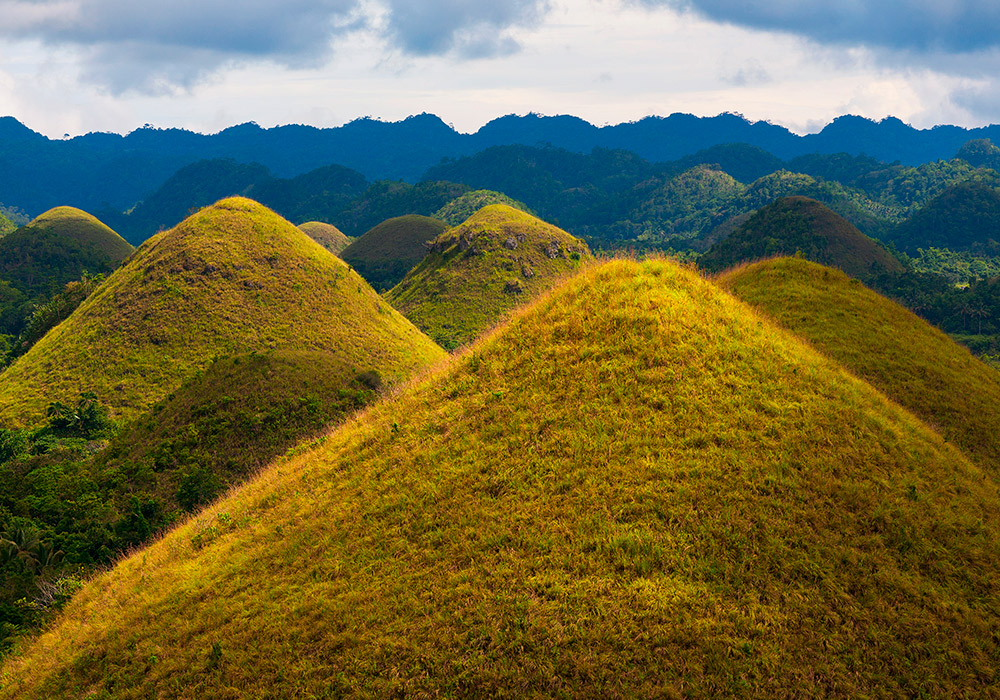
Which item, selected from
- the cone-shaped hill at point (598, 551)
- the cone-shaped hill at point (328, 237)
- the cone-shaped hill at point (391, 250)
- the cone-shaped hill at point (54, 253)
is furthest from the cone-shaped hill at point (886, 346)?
the cone-shaped hill at point (328, 237)

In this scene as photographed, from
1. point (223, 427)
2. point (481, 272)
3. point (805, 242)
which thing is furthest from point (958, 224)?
point (223, 427)

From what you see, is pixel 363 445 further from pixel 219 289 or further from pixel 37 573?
pixel 219 289

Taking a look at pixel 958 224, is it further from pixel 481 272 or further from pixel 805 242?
pixel 481 272

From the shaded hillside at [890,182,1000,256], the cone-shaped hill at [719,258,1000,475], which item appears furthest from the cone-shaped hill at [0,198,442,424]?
the shaded hillside at [890,182,1000,256]

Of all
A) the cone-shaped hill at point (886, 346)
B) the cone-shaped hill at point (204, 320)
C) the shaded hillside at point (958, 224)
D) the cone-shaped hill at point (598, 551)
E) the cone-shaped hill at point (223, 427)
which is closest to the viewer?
the cone-shaped hill at point (598, 551)

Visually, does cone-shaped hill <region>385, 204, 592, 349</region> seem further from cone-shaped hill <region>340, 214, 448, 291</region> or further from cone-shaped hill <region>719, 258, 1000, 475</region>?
cone-shaped hill <region>719, 258, 1000, 475</region>

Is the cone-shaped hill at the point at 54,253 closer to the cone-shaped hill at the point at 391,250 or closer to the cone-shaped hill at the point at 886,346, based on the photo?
the cone-shaped hill at the point at 391,250
